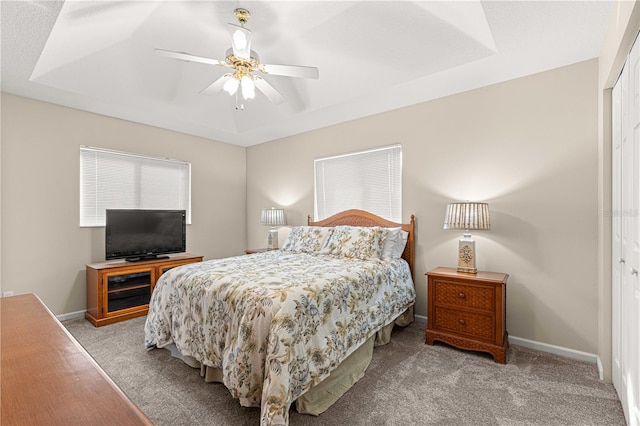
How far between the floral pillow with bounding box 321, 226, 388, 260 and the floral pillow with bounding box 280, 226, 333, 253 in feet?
0.49

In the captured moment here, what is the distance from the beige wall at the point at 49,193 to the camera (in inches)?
129

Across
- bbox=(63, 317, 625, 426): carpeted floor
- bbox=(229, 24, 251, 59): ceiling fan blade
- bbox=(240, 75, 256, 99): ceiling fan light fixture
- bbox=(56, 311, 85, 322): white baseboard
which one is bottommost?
bbox=(63, 317, 625, 426): carpeted floor

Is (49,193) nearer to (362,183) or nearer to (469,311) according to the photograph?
(362,183)

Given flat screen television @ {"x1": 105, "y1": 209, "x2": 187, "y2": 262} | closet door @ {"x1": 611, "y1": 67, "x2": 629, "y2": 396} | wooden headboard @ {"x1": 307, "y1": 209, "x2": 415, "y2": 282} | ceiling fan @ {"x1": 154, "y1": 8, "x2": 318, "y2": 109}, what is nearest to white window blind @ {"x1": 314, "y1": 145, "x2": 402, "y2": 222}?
wooden headboard @ {"x1": 307, "y1": 209, "x2": 415, "y2": 282}

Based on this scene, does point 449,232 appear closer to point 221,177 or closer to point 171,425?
point 171,425

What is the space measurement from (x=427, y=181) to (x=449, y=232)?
645 millimetres

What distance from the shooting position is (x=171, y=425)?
71.5 inches

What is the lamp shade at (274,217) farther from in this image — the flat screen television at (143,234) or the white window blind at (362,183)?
the flat screen television at (143,234)

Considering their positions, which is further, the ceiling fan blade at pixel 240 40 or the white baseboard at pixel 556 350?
the white baseboard at pixel 556 350

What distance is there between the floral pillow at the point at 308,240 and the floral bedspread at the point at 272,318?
76 centimetres

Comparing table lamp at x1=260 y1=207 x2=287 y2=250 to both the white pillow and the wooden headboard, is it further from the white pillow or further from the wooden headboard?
the white pillow

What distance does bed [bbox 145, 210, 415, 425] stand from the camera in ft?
5.88

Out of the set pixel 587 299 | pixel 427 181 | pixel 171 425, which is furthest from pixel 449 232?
pixel 171 425

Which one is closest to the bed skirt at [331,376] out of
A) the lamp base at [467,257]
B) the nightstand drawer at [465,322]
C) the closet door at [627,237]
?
the nightstand drawer at [465,322]
